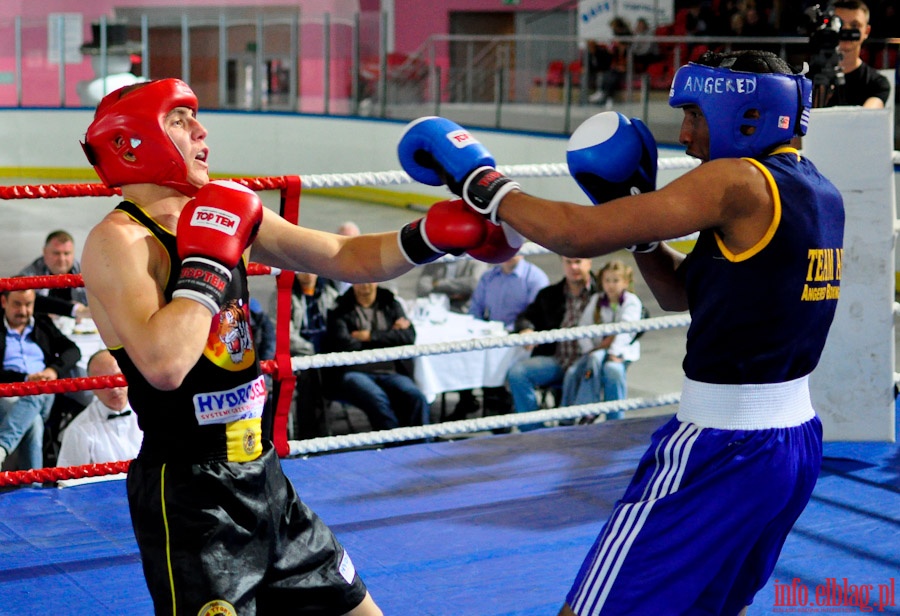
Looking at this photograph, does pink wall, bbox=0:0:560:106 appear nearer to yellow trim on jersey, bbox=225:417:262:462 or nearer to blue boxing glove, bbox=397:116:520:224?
blue boxing glove, bbox=397:116:520:224

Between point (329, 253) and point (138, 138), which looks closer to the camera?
point (138, 138)

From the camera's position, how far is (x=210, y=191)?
1922mm

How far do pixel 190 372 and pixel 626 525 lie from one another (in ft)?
2.65

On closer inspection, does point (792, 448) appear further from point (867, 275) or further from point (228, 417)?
point (867, 275)

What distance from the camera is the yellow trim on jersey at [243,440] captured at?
1967mm

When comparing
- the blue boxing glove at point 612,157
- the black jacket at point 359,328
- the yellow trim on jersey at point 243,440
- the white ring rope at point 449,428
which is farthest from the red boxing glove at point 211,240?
the black jacket at point 359,328

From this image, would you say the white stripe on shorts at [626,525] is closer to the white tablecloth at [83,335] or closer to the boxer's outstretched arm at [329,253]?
the boxer's outstretched arm at [329,253]

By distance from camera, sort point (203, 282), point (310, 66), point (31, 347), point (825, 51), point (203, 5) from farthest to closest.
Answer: point (203, 5) < point (310, 66) < point (31, 347) < point (825, 51) < point (203, 282)

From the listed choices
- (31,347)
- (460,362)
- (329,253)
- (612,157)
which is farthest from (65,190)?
(460,362)

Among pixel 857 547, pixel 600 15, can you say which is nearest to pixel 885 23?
pixel 600 15

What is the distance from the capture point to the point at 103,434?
4.03 meters

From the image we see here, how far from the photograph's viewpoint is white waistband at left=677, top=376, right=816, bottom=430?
6.62 ft

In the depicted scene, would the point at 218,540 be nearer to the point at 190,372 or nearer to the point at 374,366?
the point at 190,372

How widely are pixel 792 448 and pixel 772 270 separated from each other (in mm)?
325
